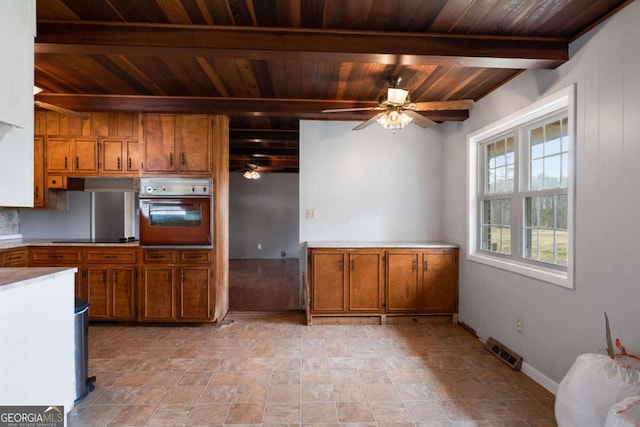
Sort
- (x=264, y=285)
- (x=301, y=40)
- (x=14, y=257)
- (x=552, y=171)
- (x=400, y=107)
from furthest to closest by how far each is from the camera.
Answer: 1. (x=264, y=285)
2. (x=14, y=257)
3. (x=400, y=107)
4. (x=552, y=171)
5. (x=301, y=40)

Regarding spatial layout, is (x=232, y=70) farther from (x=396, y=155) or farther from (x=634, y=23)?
(x=634, y=23)

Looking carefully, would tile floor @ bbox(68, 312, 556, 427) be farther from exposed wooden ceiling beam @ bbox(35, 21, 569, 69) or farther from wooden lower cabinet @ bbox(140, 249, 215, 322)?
exposed wooden ceiling beam @ bbox(35, 21, 569, 69)

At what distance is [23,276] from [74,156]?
2.45 meters

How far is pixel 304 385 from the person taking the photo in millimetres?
2418

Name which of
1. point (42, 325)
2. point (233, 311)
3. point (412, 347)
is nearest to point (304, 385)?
point (412, 347)

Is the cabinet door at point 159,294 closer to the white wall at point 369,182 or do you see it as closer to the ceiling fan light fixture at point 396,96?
the white wall at point 369,182

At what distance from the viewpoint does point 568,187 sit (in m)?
2.27

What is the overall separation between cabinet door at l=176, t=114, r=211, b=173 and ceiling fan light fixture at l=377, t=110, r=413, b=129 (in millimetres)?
1978

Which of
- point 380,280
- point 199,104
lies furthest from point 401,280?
point 199,104

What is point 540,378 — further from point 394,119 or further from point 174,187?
point 174,187

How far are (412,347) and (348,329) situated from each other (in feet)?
2.49

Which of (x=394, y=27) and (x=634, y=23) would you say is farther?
(x=394, y=27)

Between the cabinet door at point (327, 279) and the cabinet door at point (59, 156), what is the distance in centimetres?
300

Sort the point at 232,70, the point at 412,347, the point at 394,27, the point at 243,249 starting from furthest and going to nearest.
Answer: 1. the point at 243,249
2. the point at 412,347
3. the point at 232,70
4. the point at 394,27
